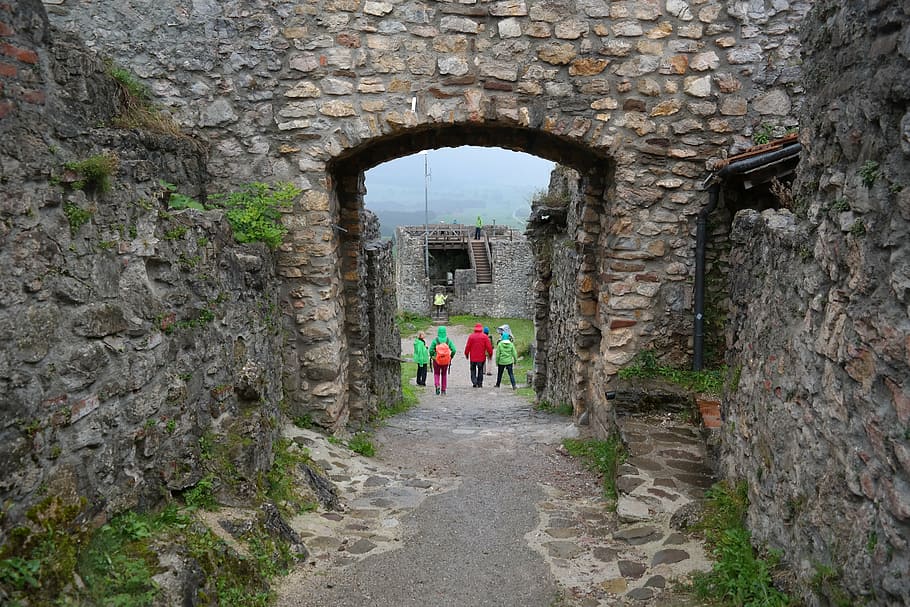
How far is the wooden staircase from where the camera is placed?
99.2 feet

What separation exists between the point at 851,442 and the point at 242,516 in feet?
8.95

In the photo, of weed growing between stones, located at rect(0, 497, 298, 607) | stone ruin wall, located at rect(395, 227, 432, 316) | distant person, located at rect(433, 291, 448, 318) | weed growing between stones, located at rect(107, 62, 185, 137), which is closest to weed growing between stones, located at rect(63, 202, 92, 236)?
weed growing between stones, located at rect(0, 497, 298, 607)

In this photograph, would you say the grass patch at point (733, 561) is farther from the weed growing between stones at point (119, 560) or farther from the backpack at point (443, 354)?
the backpack at point (443, 354)

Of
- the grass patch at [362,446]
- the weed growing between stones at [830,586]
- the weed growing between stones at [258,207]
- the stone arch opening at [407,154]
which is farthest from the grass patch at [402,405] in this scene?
the weed growing between stones at [830,586]

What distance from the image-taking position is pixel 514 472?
5.63 meters

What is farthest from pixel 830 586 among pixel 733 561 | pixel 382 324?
pixel 382 324

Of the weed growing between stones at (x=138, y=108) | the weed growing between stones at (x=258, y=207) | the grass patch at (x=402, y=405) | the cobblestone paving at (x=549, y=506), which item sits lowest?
the grass patch at (x=402, y=405)

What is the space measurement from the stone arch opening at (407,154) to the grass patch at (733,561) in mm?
3083

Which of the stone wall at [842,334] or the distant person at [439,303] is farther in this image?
the distant person at [439,303]

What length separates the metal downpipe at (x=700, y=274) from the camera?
584 cm

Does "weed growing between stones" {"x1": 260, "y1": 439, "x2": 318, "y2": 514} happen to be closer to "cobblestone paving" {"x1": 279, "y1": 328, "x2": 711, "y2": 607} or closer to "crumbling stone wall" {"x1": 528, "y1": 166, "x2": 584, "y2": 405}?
"cobblestone paving" {"x1": 279, "y1": 328, "x2": 711, "y2": 607}

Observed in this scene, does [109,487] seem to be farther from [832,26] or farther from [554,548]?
[832,26]

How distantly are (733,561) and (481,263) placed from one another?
28312 millimetres

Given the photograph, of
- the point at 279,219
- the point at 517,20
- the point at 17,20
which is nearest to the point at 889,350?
the point at 17,20
